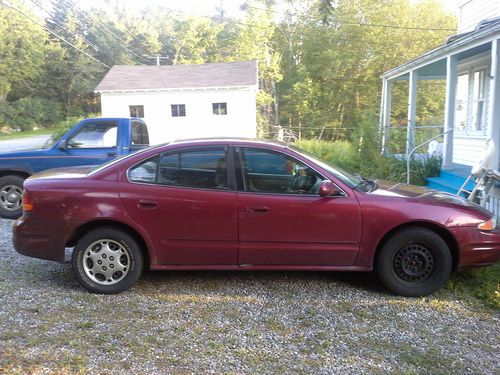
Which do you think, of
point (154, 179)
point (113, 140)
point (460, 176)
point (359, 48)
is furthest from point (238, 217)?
point (359, 48)

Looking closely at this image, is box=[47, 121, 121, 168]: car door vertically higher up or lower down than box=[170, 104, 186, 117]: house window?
lower down

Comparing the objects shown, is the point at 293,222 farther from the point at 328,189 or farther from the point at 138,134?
the point at 138,134

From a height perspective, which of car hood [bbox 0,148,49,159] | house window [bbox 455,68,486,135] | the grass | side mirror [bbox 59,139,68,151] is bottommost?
the grass

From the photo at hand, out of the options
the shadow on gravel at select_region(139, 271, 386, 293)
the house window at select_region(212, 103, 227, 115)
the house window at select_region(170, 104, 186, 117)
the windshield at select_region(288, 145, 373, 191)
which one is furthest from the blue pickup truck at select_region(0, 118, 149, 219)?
the house window at select_region(170, 104, 186, 117)

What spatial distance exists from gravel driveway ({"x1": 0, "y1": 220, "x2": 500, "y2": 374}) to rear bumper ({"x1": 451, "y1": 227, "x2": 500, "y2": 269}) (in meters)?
0.42

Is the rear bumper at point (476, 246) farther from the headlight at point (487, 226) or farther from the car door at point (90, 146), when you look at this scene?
the car door at point (90, 146)

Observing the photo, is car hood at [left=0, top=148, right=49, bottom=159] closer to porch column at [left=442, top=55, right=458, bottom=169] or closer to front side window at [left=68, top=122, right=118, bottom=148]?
front side window at [left=68, top=122, right=118, bottom=148]

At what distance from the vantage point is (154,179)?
182 inches

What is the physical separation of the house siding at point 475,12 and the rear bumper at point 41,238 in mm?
11410

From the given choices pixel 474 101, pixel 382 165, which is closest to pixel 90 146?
pixel 382 165

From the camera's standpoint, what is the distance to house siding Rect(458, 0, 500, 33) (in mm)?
11641

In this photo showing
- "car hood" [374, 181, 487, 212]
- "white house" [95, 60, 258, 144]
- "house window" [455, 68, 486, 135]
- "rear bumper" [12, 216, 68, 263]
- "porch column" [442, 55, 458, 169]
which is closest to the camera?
"rear bumper" [12, 216, 68, 263]

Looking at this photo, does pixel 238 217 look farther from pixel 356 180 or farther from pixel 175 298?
pixel 356 180

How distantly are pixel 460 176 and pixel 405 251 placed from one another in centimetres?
489
